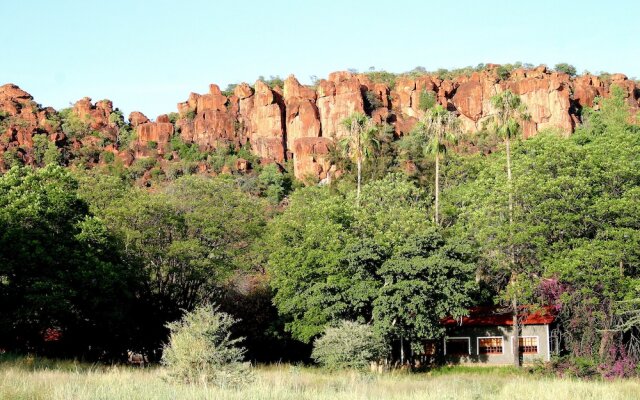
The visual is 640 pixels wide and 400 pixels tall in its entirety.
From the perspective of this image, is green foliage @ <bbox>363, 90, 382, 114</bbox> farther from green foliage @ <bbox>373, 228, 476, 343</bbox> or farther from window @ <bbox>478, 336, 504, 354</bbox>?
green foliage @ <bbox>373, 228, 476, 343</bbox>

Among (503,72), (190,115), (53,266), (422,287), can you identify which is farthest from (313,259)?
(503,72)

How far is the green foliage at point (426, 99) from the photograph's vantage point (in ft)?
371

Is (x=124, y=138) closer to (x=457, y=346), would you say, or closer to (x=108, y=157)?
(x=108, y=157)

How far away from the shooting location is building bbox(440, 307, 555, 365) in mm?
37625

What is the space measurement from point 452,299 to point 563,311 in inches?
210

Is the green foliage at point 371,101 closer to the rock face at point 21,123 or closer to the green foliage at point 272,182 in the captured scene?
the green foliage at point 272,182

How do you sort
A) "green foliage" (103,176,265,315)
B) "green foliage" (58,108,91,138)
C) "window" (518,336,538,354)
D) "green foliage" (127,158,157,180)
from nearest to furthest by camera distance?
1. "green foliage" (103,176,265,315)
2. "window" (518,336,538,354)
3. "green foliage" (127,158,157,180)
4. "green foliage" (58,108,91,138)

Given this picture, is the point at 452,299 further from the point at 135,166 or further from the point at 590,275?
the point at 135,166

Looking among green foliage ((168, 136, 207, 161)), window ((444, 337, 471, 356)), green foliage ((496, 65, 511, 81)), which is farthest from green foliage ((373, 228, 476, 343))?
green foliage ((496, 65, 511, 81))

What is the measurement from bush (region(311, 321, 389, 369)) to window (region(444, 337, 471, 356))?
385 inches

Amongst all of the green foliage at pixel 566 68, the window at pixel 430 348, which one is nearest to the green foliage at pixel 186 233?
the window at pixel 430 348

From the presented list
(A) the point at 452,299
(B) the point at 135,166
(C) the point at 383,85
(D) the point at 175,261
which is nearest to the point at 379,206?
(A) the point at 452,299

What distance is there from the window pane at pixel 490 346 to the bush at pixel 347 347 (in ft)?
32.8

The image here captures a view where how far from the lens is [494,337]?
128 ft
